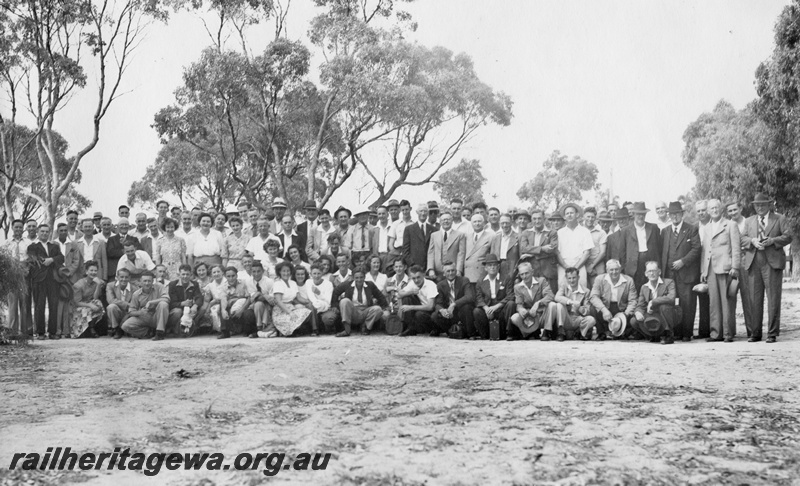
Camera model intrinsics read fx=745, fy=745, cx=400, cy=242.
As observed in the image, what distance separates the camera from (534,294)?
28.4ft

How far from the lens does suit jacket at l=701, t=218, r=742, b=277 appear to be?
792 centimetres

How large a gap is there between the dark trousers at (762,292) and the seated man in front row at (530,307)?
2.09 meters

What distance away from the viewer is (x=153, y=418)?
4203mm

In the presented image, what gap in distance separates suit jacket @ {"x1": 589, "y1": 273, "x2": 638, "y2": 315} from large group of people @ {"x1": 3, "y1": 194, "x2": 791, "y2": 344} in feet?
0.05

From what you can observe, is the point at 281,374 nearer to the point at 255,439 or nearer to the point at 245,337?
the point at 255,439

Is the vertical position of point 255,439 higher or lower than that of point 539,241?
lower

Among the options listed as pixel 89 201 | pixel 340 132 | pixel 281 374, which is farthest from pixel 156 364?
pixel 89 201

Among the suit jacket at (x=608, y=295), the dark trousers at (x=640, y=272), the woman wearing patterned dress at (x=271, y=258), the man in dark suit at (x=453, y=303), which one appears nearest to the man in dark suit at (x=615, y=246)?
the dark trousers at (x=640, y=272)

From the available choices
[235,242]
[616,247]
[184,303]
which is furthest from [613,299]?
[184,303]

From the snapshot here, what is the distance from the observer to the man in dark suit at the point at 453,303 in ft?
28.9

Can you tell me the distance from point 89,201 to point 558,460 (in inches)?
1152

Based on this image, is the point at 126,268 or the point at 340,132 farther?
the point at 340,132

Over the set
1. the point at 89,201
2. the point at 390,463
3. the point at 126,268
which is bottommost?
the point at 390,463

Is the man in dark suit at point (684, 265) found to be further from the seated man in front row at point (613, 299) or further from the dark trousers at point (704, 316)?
the seated man in front row at point (613, 299)
